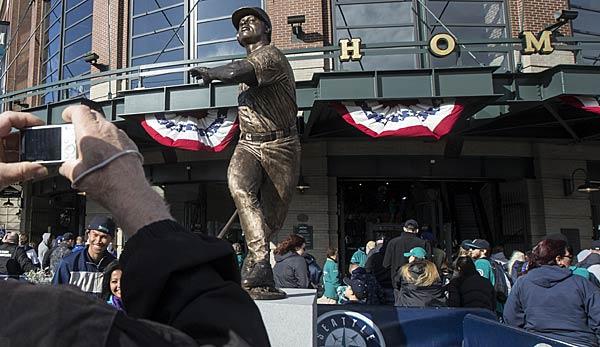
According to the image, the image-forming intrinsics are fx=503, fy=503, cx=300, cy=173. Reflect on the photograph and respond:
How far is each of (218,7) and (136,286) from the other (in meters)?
14.3

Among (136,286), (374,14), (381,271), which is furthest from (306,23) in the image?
Result: (136,286)

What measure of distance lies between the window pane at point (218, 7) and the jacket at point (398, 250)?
29.9 ft

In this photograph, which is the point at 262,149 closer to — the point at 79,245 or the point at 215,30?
the point at 79,245

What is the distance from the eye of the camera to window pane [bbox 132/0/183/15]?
15013 millimetres

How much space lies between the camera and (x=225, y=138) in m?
10.6

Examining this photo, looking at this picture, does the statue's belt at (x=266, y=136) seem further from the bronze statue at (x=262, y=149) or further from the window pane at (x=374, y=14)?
the window pane at (x=374, y=14)

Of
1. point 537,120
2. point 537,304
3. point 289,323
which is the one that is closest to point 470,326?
point 537,304

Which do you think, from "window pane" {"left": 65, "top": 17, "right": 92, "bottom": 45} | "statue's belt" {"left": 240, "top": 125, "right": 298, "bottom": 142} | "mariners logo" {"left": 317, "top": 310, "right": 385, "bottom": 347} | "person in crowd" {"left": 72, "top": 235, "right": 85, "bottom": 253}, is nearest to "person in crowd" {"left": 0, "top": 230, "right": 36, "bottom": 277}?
"person in crowd" {"left": 72, "top": 235, "right": 85, "bottom": 253}

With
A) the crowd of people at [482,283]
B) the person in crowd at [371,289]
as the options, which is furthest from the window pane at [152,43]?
the person in crowd at [371,289]

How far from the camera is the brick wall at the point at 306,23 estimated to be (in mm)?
13078

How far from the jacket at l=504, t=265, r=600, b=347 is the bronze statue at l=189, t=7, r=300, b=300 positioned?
2521mm

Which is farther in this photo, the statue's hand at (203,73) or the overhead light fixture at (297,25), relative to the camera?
the overhead light fixture at (297,25)

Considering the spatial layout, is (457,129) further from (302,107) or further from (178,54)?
(178,54)

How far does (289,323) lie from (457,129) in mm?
9987
